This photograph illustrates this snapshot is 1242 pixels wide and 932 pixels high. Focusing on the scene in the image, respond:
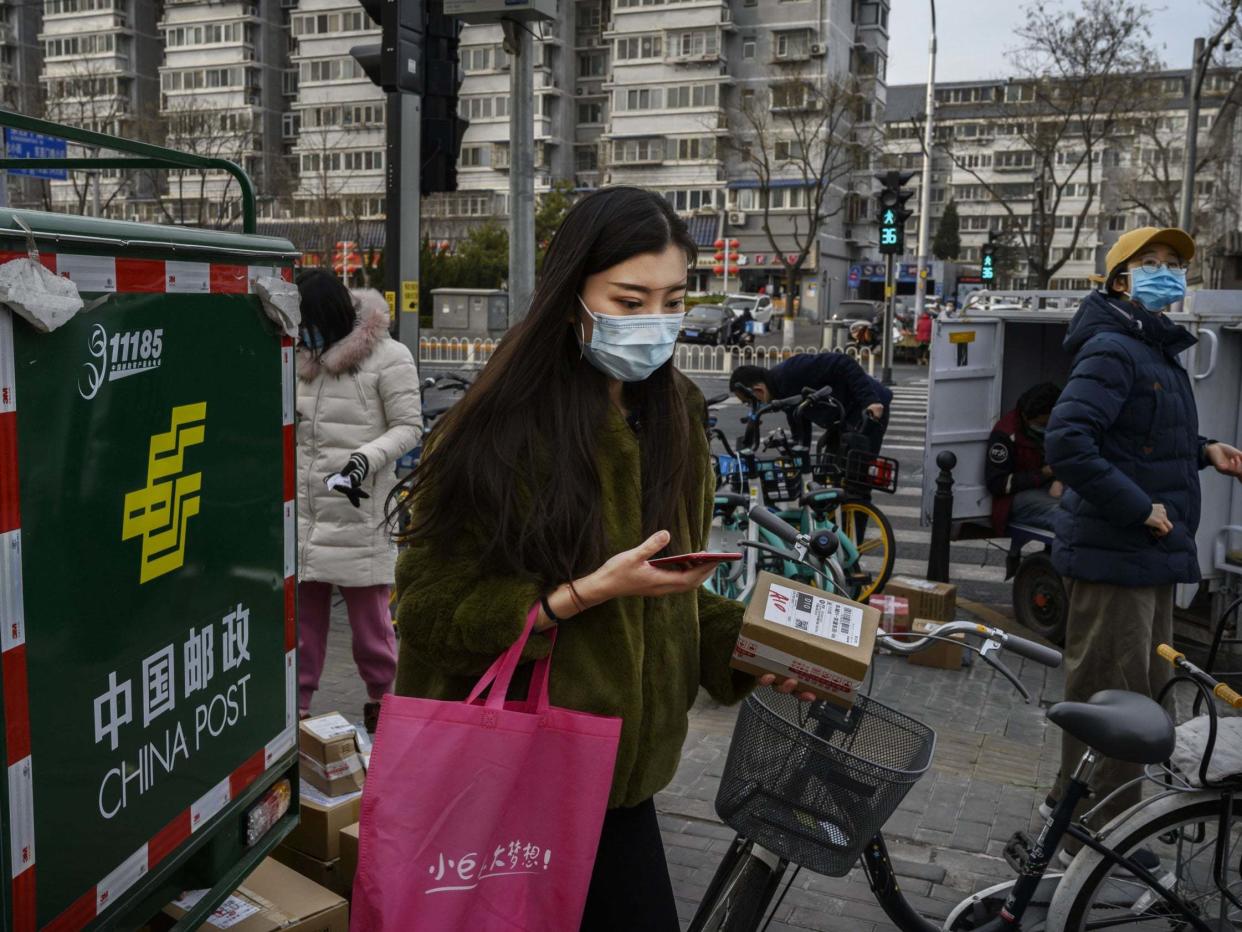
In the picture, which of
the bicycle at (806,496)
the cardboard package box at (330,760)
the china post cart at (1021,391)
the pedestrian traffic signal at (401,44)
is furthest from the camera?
the bicycle at (806,496)

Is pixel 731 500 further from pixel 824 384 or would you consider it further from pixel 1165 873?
pixel 1165 873

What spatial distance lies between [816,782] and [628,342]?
Answer: 918 mm

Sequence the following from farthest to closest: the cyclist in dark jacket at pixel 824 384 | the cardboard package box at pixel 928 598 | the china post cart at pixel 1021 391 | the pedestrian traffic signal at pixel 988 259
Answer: the pedestrian traffic signal at pixel 988 259, the cyclist in dark jacket at pixel 824 384, the cardboard package box at pixel 928 598, the china post cart at pixel 1021 391

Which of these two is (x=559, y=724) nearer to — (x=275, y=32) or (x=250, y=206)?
(x=250, y=206)

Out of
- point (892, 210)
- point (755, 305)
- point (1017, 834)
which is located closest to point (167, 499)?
point (1017, 834)

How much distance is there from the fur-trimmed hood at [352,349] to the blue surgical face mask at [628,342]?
8.84 feet

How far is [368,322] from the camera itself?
16.0 feet

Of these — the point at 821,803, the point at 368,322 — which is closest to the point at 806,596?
the point at 821,803

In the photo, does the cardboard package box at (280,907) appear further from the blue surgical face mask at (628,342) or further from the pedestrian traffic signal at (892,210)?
the pedestrian traffic signal at (892,210)

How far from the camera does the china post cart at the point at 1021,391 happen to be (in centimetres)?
629

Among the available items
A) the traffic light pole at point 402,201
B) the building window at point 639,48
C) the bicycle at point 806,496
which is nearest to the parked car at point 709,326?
the bicycle at point 806,496

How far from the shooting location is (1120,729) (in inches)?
112

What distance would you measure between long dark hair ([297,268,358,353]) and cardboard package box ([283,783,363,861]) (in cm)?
200

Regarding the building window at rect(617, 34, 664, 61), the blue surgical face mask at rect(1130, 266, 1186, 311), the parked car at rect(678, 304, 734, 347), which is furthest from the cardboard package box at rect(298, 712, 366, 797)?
the building window at rect(617, 34, 664, 61)
